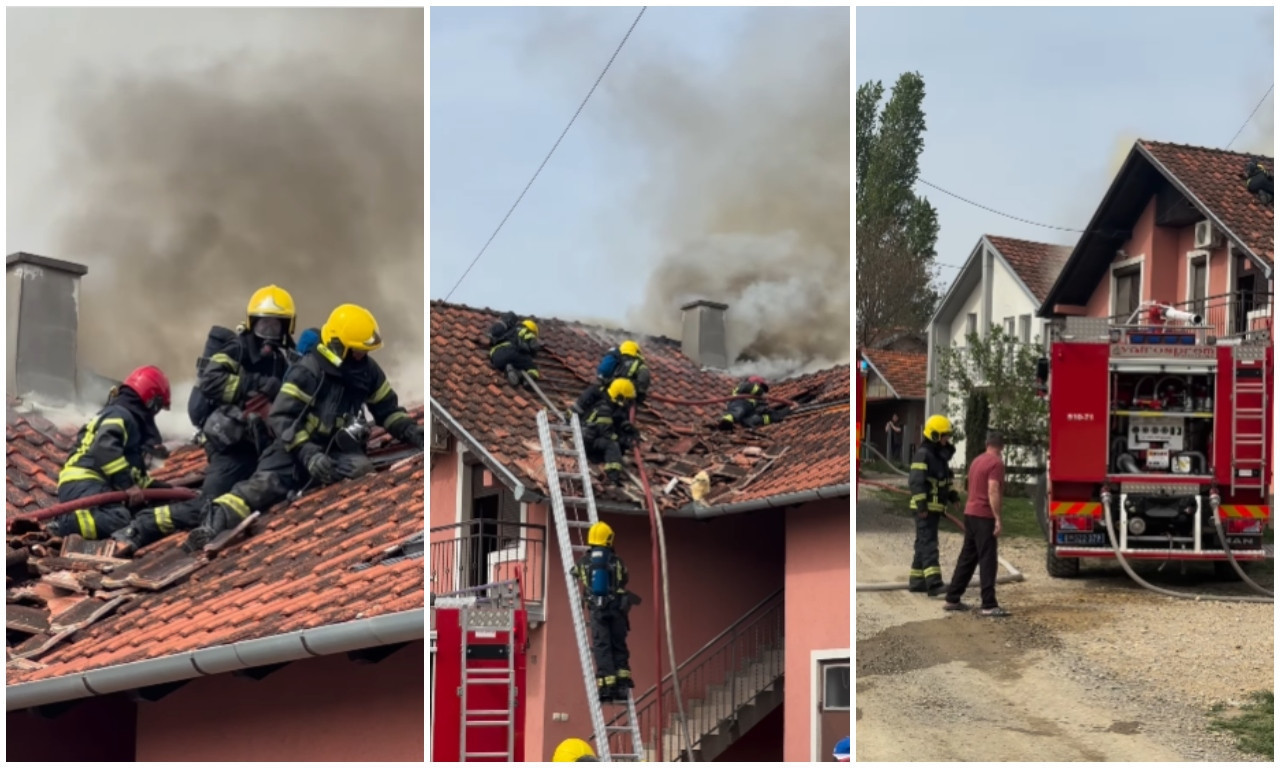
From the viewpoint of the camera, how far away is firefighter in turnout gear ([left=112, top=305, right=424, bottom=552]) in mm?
8672

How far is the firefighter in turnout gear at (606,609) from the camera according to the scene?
8344mm

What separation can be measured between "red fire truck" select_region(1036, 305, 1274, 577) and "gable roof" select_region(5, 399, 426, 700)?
414cm

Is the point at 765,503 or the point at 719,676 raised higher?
the point at 765,503

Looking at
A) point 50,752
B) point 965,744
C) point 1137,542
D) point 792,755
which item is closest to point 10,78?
point 50,752

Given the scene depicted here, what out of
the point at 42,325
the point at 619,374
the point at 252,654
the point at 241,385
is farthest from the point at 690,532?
the point at 42,325

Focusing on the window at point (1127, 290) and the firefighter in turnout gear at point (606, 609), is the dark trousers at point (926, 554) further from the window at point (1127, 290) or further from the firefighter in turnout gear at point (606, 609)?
the window at point (1127, 290)

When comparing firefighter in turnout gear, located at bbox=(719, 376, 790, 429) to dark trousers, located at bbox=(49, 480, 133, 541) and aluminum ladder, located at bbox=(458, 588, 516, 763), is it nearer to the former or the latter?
aluminum ladder, located at bbox=(458, 588, 516, 763)

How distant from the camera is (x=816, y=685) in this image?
27.0ft

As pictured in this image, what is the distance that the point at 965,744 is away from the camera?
8070 millimetres

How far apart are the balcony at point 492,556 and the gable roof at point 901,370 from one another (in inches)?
78.0

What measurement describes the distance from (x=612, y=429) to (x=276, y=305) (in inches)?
77.1

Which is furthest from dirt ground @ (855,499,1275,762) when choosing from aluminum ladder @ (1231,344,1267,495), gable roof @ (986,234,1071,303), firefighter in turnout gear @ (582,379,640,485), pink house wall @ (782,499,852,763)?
gable roof @ (986,234,1071,303)

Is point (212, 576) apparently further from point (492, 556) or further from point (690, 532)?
point (690, 532)

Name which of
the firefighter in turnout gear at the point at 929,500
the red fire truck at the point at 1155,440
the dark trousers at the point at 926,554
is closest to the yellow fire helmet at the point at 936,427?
the firefighter in turnout gear at the point at 929,500
